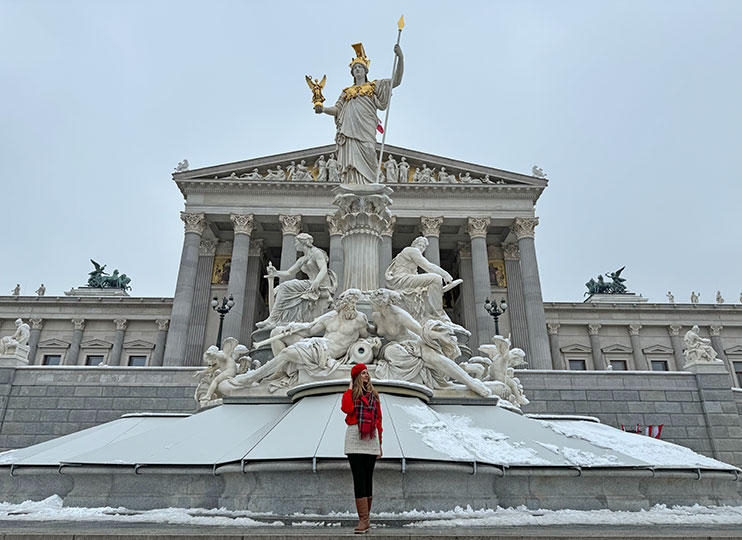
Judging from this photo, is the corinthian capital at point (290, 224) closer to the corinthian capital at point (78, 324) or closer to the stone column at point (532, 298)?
the stone column at point (532, 298)

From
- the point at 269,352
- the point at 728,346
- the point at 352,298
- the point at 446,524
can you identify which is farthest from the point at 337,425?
the point at 728,346

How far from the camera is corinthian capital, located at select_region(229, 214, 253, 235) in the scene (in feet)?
134

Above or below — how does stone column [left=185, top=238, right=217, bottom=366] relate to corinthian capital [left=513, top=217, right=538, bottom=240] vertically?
below

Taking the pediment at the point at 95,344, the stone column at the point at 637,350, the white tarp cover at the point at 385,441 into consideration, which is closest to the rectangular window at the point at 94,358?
the pediment at the point at 95,344

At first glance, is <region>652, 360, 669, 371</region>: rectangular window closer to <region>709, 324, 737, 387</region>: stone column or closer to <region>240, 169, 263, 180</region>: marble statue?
<region>709, 324, 737, 387</region>: stone column

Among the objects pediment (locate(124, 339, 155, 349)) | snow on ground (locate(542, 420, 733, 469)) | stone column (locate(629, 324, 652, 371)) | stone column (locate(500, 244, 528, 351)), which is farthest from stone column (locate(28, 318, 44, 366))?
stone column (locate(629, 324, 652, 371))

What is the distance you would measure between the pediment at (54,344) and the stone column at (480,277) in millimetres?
34468

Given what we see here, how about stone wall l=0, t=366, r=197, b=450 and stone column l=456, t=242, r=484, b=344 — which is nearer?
stone wall l=0, t=366, r=197, b=450

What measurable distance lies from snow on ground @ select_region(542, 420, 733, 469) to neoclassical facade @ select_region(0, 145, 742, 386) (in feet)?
93.4

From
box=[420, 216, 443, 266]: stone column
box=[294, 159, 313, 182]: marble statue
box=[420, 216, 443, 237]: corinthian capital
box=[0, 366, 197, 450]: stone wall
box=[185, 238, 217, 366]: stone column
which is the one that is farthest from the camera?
box=[294, 159, 313, 182]: marble statue

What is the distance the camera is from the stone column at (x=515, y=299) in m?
40.0

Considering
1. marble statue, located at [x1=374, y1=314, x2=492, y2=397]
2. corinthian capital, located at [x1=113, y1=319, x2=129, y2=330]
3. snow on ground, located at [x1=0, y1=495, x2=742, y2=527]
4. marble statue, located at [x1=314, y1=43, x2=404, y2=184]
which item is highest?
corinthian capital, located at [x1=113, y1=319, x2=129, y2=330]

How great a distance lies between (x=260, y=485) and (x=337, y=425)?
114cm

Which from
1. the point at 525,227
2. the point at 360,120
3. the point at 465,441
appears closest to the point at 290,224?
the point at 525,227
